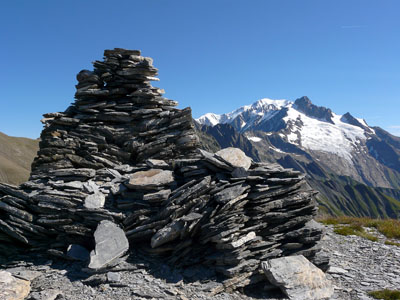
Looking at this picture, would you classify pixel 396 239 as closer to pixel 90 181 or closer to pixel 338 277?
pixel 338 277

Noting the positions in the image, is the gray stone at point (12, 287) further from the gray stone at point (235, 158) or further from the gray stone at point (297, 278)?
the gray stone at point (235, 158)

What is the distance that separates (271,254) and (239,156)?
20.1ft

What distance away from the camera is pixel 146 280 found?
12.9 m

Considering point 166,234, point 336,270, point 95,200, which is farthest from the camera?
point 336,270

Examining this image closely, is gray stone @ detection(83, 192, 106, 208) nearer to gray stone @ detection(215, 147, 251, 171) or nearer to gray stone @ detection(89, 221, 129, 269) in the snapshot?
gray stone @ detection(89, 221, 129, 269)

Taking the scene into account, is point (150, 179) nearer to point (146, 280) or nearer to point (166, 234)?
point (166, 234)

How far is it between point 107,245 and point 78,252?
1970 millimetres

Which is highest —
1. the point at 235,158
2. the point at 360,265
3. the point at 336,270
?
the point at 235,158

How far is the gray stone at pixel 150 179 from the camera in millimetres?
15891

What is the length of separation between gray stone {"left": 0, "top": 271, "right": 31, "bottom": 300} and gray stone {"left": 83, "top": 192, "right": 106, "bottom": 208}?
447 cm

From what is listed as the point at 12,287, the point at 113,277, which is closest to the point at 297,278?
the point at 113,277

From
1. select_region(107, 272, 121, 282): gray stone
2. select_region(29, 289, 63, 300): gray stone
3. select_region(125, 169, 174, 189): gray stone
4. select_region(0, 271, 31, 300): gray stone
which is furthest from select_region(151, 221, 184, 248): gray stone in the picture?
select_region(0, 271, 31, 300): gray stone

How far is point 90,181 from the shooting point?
17125 mm

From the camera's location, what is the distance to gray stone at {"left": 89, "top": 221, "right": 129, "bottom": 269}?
1302 cm
